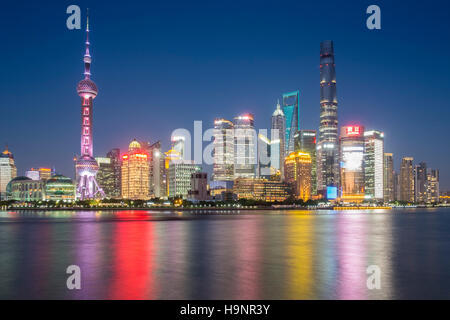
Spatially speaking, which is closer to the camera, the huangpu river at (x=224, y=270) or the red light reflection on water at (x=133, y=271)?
the red light reflection on water at (x=133, y=271)

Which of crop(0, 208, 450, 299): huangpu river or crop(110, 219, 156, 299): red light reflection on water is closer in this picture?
crop(110, 219, 156, 299): red light reflection on water

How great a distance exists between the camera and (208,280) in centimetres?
2939

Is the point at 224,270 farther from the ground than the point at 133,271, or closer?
closer

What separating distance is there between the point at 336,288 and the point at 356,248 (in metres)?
23.7

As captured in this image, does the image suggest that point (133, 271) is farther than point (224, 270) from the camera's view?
No
